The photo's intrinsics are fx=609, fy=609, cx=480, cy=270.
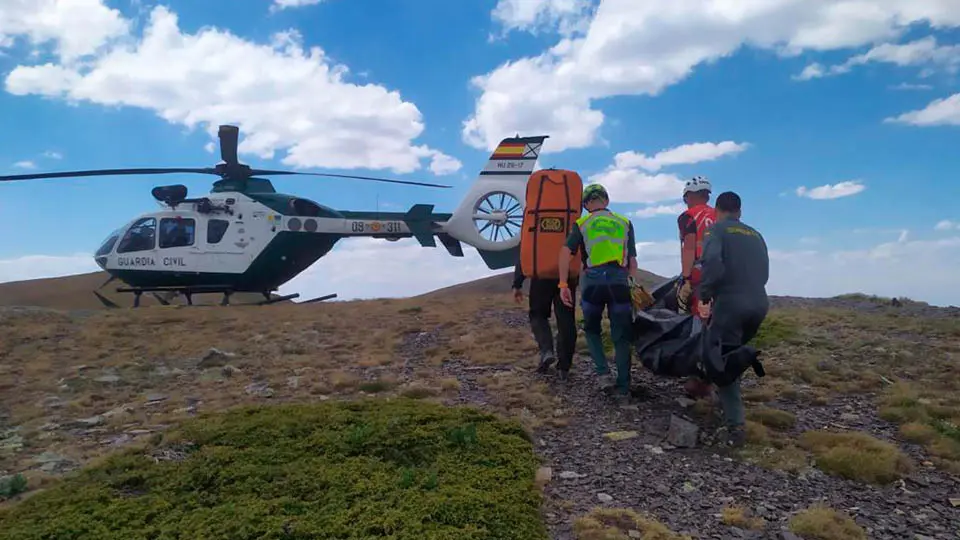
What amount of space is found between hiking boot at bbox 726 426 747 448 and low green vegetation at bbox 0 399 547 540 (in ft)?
5.00

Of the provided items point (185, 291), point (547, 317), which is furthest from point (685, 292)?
point (185, 291)

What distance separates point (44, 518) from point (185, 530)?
3.03ft

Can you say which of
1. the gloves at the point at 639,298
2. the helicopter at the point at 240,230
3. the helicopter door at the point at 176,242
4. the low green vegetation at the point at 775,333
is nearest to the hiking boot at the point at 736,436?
the gloves at the point at 639,298

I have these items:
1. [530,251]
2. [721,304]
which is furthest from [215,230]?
[721,304]

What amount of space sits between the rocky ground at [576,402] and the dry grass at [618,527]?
91 mm

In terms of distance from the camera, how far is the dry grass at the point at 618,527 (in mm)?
3141

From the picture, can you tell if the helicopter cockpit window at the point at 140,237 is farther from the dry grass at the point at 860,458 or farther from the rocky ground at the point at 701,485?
the dry grass at the point at 860,458

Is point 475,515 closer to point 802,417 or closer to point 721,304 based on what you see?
point 721,304

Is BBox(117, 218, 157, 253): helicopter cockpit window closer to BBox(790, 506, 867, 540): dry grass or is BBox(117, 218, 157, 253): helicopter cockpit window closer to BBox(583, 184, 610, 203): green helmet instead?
BBox(583, 184, 610, 203): green helmet

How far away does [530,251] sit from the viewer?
20.7 feet

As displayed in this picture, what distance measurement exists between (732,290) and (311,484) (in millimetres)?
3301

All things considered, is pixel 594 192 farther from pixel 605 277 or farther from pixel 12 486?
pixel 12 486

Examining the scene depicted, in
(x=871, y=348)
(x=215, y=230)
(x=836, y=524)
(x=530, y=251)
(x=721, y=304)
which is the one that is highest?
(x=215, y=230)

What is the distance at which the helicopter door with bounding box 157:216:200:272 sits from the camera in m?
15.4
